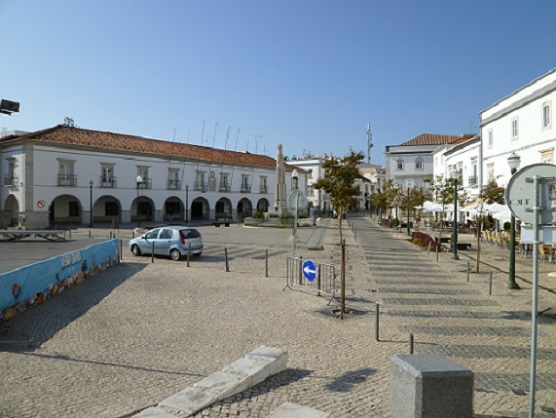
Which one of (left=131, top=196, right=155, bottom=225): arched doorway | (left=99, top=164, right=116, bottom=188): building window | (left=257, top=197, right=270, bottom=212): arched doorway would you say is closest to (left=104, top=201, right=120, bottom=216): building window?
(left=131, top=196, right=155, bottom=225): arched doorway

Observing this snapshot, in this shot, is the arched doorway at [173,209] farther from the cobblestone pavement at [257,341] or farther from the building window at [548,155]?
the building window at [548,155]

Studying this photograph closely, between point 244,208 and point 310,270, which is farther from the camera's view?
Answer: point 244,208

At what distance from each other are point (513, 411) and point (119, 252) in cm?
1353

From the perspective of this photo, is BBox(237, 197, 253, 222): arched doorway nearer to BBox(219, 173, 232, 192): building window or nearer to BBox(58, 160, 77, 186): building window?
BBox(219, 173, 232, 192): building window

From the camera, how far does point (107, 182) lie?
38938mm

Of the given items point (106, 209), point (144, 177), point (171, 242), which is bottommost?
point (171, 242)

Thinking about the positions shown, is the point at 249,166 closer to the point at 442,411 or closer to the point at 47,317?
the point at 47,317

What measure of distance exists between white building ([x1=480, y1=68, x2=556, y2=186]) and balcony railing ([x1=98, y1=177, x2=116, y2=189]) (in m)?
31.4

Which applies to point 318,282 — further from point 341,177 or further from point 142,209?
point 142,209

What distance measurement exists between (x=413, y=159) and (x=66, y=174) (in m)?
40.4

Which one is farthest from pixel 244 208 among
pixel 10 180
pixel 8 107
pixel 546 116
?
pixel 8 107

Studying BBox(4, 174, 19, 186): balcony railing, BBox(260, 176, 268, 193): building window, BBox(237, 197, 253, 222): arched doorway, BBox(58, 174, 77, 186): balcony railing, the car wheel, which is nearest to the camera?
the car wheel

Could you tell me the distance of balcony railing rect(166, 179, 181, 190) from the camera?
4412 centimetres

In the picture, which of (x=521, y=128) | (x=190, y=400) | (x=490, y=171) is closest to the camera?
(x=190, y=400)
